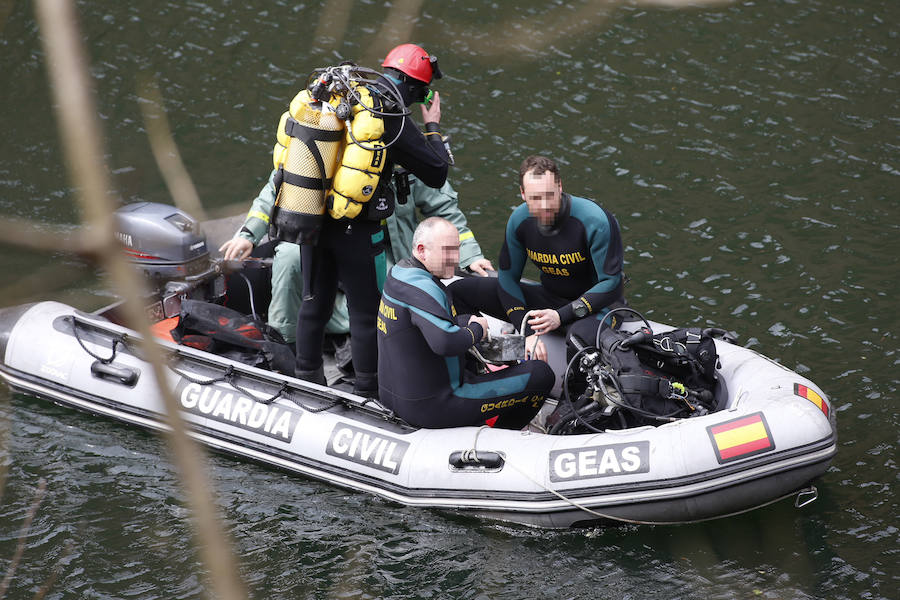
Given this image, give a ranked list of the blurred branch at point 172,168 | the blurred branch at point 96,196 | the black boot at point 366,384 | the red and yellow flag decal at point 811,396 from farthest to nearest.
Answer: the black boot at point 366,384
the red and yellow flag decal at point 811,396
the blurred branch at point 172,168
the blurred branch at point 96,196

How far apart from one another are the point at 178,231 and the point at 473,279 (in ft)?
6.22

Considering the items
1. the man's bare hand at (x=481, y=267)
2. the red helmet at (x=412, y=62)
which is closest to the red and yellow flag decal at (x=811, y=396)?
the man's bare hand at (x=481, y=267)

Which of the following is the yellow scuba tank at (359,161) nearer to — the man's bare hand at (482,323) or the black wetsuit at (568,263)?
the man's bare hand at (482,323)

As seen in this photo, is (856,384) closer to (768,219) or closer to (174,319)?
(768,219)

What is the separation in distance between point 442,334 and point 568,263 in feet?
3.57

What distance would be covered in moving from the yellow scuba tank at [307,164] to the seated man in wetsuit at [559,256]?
1010 millimetres

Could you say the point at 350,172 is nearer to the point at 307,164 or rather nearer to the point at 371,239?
the point at 307,164

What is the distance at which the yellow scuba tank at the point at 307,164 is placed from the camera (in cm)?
440

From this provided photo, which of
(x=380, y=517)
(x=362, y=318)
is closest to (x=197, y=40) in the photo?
(x=362, y=318)

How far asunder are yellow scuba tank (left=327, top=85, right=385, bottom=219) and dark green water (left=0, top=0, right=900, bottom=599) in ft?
1.35

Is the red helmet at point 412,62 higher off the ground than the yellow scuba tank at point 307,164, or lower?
higher

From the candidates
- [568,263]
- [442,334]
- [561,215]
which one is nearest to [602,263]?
[568,263]

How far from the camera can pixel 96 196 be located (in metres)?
0.73

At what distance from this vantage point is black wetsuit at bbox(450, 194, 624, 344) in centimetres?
500
